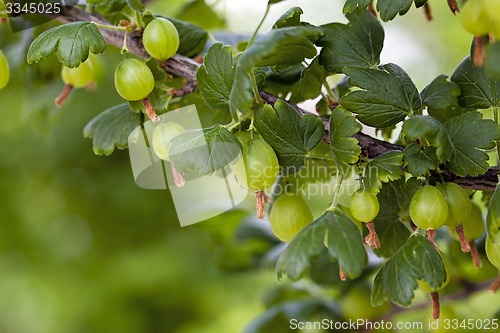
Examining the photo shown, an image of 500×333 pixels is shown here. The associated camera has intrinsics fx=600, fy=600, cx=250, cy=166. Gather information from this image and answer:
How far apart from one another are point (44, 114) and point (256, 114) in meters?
0.60

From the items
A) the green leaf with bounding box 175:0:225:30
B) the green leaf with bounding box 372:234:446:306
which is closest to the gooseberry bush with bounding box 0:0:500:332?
the green leaf with bounding box 372:234:446:306

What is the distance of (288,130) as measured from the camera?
55cm

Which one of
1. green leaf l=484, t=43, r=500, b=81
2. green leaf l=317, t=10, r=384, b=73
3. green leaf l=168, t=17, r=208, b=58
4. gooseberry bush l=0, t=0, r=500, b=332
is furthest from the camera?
green leaf l=168, t=17, r=208, b=58

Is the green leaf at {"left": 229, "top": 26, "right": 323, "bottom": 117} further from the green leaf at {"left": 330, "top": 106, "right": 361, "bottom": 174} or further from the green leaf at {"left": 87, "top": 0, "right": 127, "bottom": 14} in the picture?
the green leaf at {"left": 87, "top": 0, "right": 127, "bottom": 14}

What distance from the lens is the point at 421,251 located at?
52 centimetres

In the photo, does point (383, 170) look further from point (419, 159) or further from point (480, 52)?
point (480, 52)

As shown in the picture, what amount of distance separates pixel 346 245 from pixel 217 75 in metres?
0.20

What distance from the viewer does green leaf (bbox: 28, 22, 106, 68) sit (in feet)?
1.86

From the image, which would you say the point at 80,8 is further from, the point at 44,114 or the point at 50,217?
the point at 50,217

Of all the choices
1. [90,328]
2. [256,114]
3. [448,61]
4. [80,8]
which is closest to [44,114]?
[80,8]

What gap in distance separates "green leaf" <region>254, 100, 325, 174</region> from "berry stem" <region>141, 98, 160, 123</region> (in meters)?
0.12

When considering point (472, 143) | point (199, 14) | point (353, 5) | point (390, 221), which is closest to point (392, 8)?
point (353, 5)

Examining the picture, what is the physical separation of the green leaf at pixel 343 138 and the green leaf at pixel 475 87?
0.41ft

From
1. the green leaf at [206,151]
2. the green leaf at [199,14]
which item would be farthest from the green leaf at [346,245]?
the green leaf at [199,14]
